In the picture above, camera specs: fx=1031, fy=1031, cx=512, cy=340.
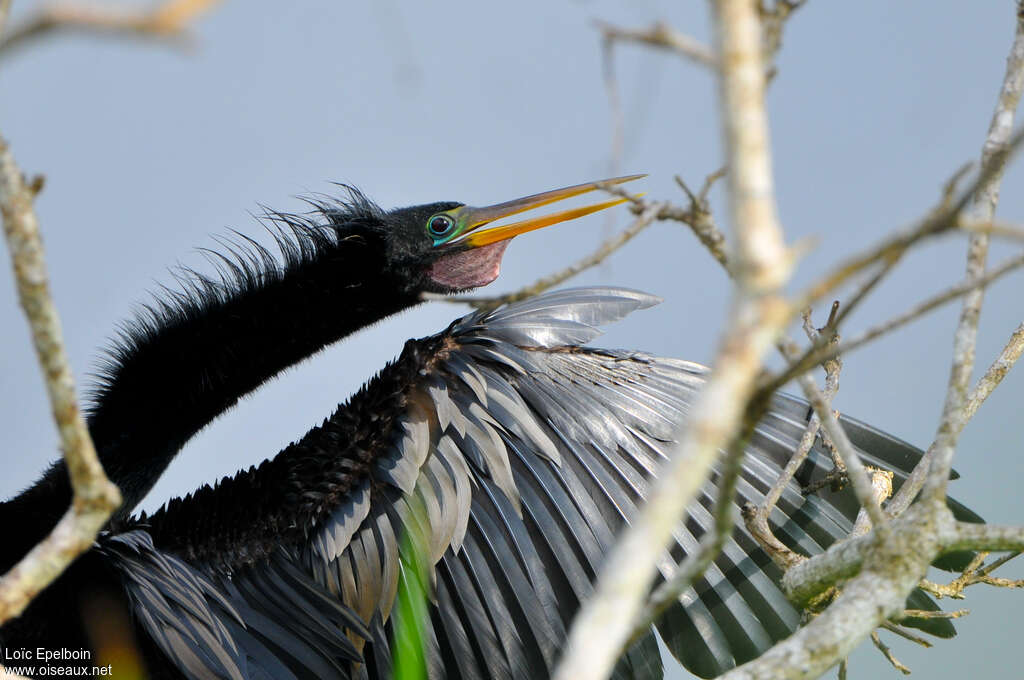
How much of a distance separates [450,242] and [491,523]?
Answer: 1.41m

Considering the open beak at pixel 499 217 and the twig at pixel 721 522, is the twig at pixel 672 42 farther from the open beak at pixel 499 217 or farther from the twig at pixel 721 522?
the open beak at pixel 499 217

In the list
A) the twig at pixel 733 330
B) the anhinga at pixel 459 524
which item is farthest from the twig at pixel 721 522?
the anhinga at pixel 459 524

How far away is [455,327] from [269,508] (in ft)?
2.63

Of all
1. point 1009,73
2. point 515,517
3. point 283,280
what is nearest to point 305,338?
point 283,280

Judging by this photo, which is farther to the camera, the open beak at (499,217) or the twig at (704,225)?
the open beak at (499,217)

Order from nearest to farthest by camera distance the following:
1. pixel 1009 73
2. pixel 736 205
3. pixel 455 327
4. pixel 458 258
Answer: pixel 736 205
pixel 1009 73
pixel 455 327
pixel 458 258

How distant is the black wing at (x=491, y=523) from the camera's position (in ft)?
9.78

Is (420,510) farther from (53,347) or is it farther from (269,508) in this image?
(53,347)

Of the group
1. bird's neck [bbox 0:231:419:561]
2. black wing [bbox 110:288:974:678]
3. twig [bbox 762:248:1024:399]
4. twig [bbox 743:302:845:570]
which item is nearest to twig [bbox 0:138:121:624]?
twig [bbox 762:248:1024:399]

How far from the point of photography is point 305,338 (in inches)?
156

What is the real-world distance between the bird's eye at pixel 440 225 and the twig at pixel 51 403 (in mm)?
2995

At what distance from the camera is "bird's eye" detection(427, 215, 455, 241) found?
4164 mm

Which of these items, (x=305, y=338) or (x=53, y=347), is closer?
(x=53, y=347)

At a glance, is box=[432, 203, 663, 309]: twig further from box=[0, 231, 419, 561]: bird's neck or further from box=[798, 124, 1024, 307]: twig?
box=[0, 231, 419, 561]: bird's neck
